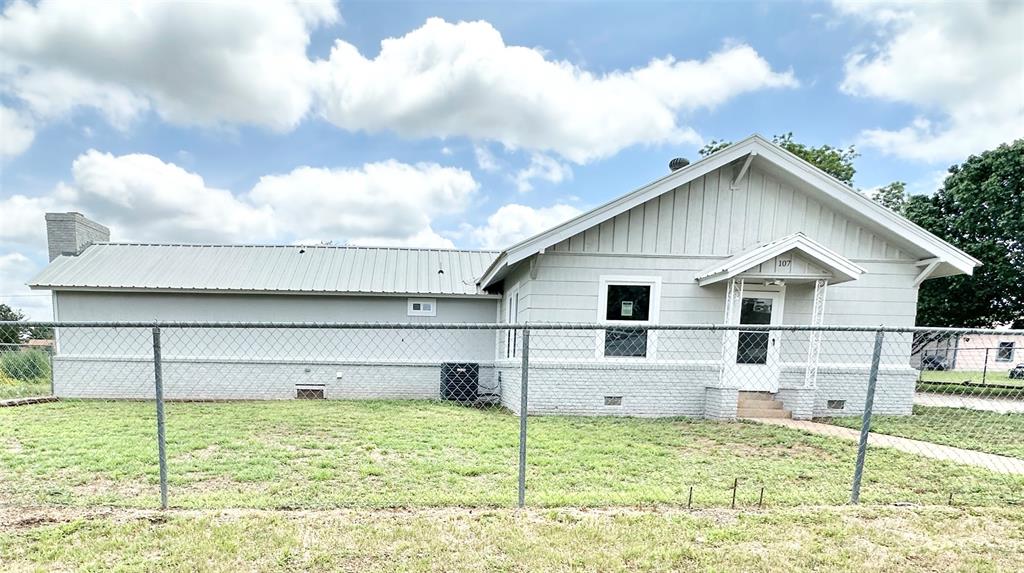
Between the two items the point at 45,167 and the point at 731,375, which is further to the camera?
the point at 45,167

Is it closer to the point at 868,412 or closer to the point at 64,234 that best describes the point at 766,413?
the point at 868,412

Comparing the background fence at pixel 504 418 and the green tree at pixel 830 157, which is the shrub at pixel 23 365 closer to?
the background fence at pixel 504 418

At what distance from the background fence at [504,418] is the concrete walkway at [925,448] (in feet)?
0.17

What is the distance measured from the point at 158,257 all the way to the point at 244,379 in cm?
451

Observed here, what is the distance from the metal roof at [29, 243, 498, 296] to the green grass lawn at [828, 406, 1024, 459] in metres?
8.34

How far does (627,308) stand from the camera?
7.66 metres

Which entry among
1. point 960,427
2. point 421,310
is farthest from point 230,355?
point 960,427

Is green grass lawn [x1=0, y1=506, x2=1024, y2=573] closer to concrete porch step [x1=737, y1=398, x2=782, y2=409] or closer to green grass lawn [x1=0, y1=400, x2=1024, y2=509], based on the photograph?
green grass lawn [x1=0, y1=400, x2=1024, y2=509]

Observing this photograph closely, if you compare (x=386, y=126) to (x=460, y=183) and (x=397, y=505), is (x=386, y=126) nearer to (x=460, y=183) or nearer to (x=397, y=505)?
(x=460, y=183)

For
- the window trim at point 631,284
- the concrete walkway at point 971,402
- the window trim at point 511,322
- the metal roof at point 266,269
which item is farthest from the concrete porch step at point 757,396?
the metal roof at point 266,269

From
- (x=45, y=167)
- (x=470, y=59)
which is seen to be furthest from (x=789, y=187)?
(x=45, y=167)

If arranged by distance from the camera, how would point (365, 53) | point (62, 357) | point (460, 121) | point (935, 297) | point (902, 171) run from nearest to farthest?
point (62, 357)
point (365, 53)
point (460, 121)
point (935, 297)
point (902, 171)

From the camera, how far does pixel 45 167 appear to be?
35.6ft

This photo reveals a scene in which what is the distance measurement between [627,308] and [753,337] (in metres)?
2.44
